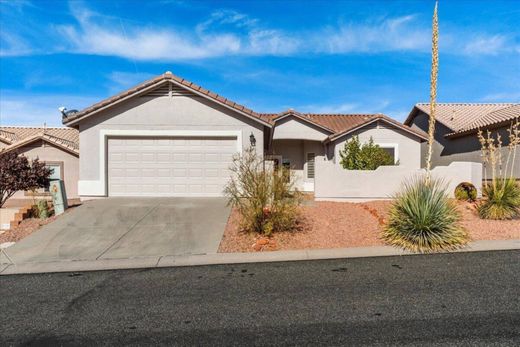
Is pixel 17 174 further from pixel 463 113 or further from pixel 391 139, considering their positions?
pixel 463 113

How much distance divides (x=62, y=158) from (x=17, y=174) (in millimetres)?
6682

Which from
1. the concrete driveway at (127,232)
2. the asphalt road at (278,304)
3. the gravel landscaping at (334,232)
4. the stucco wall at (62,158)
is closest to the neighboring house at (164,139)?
the concrete driveway at (127,232)

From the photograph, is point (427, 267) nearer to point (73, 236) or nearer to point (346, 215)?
point (346, 215)

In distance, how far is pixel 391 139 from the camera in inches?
739

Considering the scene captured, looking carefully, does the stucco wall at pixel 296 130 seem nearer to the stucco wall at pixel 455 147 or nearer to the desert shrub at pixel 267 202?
the stucco wall at pixel 455 147

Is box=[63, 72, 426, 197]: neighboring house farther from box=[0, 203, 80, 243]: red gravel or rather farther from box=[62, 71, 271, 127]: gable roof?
box=[0, 203, 80, 243]: red gravel

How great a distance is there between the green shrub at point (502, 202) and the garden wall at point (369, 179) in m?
3.52

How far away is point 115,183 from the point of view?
13641 mm

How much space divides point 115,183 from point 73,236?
15.7 ft

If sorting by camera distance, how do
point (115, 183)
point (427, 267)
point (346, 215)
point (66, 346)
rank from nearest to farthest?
point (66, 346)
point (427, 267)
point (346, 215)
point (115, 183)

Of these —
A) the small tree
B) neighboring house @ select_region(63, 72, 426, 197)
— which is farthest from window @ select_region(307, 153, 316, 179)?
the small tree

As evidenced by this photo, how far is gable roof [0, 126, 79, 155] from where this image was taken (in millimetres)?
17750

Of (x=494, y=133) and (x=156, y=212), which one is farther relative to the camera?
(x=494, y=133)

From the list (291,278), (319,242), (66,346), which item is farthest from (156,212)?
(66,346)
